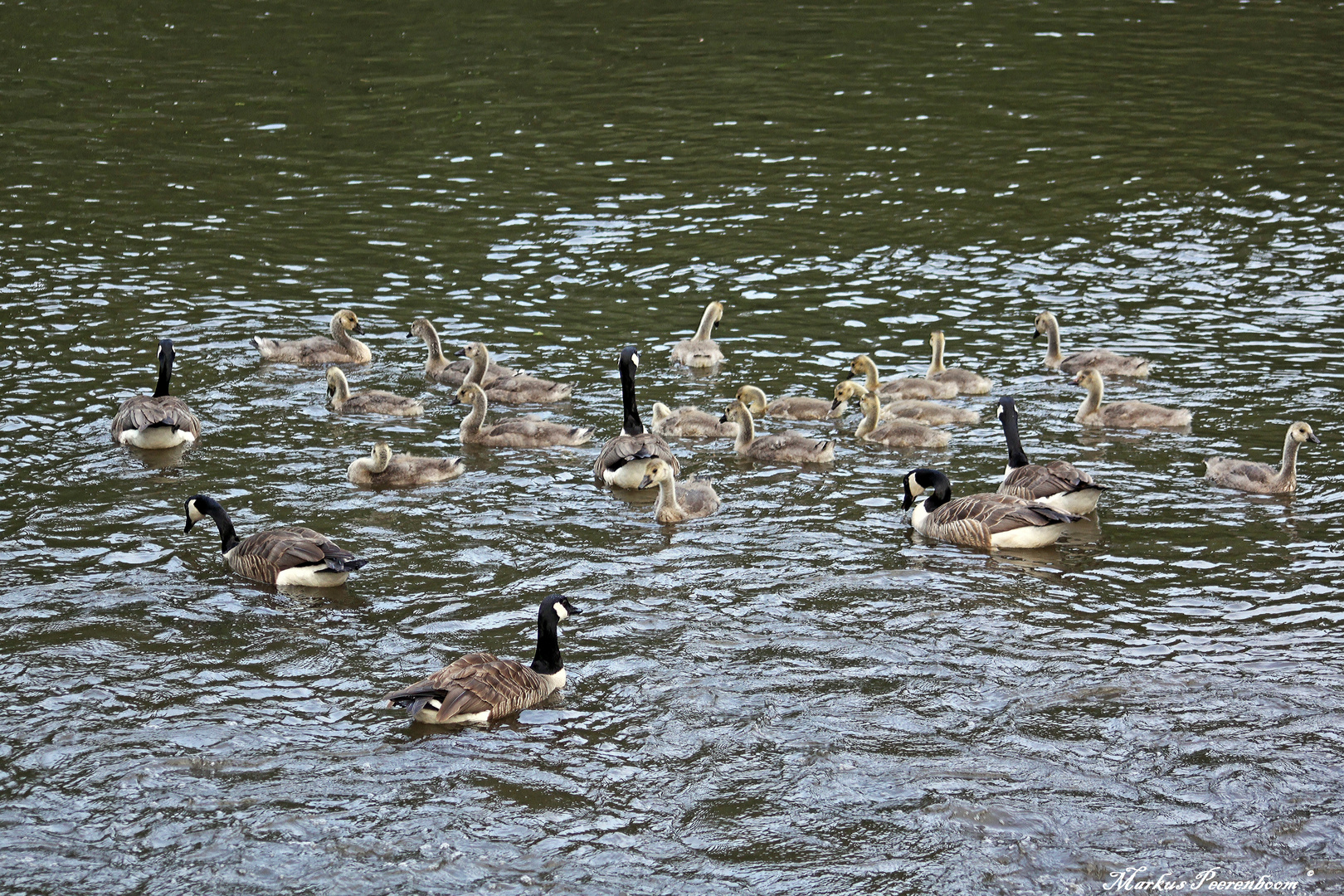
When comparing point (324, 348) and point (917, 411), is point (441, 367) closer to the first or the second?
point (324, 348)

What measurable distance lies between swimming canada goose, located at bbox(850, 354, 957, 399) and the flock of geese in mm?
19

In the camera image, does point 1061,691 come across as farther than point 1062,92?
No

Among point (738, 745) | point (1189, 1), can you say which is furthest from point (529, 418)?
point (1189, 1)

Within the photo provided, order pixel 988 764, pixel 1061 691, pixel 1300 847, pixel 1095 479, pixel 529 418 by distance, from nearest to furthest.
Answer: pixel 1300 847 < pixel 988 764 < pixel 1061 691 < pixel 1095 479 < pixel 529 418

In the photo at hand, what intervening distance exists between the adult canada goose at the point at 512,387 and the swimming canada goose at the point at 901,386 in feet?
13.0

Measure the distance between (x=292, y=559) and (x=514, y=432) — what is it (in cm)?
474

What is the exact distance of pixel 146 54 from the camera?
38.5 meters

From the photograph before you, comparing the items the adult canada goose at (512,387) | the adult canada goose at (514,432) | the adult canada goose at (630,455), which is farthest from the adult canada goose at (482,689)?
the adult canada goose at (512,387)

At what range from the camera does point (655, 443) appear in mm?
16172

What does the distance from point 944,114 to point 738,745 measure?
24209mm

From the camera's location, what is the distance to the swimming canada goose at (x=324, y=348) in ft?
66.0

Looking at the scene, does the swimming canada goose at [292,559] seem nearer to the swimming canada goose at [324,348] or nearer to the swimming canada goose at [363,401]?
the swimming canada goose at [363,401]

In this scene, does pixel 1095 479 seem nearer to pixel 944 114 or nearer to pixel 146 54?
pixel 944 114

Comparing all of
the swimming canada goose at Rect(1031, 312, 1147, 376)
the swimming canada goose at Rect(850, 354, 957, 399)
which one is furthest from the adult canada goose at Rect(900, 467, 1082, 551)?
the swimming canada goose at Rect(1031, 312, 1147, 376)
